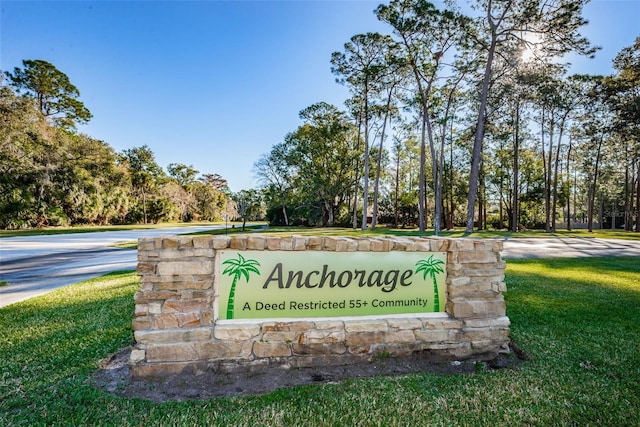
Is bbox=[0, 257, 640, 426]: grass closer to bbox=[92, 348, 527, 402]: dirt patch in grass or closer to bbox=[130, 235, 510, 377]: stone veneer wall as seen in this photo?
bbox=[92, 348, 527, 402]: dirt patch in grass

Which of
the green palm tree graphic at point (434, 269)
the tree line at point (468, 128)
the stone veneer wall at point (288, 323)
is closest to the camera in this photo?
the stone veneer wall at point (288, 323)

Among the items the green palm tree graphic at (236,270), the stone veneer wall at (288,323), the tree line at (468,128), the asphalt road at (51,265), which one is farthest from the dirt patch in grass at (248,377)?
the tree line at (468,128)

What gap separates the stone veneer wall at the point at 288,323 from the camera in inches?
98.6

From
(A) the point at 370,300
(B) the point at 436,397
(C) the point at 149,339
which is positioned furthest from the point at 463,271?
(C) the point at 149,339

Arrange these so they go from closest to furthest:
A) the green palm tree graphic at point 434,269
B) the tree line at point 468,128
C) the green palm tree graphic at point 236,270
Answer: the green palm tree graphic at point 236,270
the green palm tree graphic at point 434,269
the tree line at point 468,128

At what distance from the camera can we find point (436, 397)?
7.53 ft

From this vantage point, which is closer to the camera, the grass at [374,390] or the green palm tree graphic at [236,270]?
the grass at [374,390]

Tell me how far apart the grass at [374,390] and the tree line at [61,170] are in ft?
50.5

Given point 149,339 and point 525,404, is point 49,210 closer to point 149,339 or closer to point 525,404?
point 149,339

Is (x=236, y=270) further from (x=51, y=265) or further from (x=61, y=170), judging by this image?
(x=61, y=170)

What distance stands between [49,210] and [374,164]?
83.6 ft

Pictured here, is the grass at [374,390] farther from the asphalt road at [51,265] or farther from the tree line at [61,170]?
the tree line at [61,170]

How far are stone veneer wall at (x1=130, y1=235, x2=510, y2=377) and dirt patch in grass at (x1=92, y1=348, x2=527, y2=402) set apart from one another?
0.06 metres

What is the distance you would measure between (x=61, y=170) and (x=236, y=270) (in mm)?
26701
